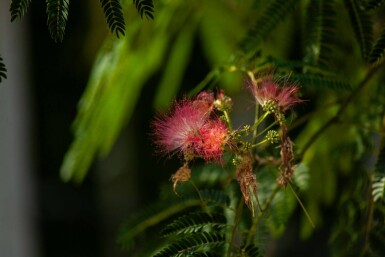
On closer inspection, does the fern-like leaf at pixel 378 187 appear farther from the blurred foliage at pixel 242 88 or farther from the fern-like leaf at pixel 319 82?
the fern-like leaf at pixel 319 82

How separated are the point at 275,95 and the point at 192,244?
0.59 feet

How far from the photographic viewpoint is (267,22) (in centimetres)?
104

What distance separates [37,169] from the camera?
2793 mm

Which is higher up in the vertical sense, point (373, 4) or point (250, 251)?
point (373, 4)

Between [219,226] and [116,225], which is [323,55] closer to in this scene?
[219,226]

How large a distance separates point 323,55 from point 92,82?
436mm

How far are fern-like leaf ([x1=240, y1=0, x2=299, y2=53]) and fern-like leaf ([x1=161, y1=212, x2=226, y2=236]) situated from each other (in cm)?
25

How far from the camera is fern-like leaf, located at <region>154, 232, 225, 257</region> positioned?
795 mm

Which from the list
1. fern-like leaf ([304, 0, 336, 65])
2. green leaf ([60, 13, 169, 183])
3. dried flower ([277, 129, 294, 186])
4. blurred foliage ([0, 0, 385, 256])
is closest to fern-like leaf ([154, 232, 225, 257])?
blurred foliage ([0, 0, 385, 256])

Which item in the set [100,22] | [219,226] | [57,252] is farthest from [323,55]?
[57,252]

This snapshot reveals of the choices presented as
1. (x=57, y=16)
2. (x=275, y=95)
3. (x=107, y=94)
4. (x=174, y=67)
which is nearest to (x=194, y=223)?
(x=275, y=95)

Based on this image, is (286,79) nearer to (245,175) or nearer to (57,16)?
(245,175)

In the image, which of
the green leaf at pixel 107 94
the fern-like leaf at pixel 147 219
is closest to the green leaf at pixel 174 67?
Result: the green leaf at pixel 107 94

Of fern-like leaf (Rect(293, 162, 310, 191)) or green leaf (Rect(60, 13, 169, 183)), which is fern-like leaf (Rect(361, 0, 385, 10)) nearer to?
fern-like leaf (Rect(293, 162, 310, 191))
